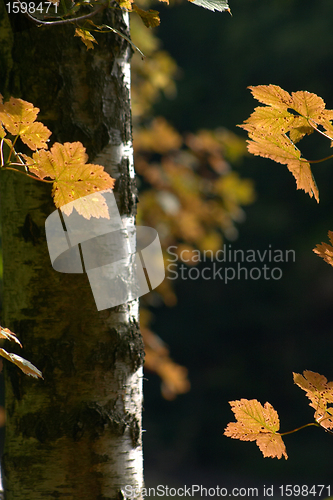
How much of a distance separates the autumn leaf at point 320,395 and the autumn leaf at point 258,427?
64 millimetres

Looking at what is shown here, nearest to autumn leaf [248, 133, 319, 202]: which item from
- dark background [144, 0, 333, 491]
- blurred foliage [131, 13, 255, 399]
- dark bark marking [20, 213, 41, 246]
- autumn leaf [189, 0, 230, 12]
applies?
autumn leaf [189, 0, 230, 12]

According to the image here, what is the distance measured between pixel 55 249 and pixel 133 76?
8.71 feet

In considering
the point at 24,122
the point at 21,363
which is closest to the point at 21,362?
the point at 21,363

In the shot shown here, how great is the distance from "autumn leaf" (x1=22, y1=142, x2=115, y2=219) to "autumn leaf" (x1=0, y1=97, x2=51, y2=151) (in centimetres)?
3

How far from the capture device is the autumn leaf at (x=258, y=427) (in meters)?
0.69

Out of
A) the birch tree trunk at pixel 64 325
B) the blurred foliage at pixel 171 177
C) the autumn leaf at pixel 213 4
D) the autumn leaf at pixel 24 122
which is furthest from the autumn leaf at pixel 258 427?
the blurred foliage at pixel 171 177

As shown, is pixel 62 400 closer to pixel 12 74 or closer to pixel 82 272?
pixel 82 272

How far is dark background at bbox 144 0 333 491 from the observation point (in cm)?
646

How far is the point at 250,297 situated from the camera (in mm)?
7621

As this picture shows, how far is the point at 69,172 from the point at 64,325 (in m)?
0.31

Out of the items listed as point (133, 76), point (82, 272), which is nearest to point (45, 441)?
point (82, 272)

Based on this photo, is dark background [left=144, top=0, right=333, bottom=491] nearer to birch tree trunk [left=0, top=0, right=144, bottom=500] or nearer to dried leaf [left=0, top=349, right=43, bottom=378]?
birch tree trunk [left=0, top=0, right=144, bottom=500]

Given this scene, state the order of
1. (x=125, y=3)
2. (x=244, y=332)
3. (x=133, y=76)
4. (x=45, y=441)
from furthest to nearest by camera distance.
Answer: (x=244, y=332), (x=133, y=76), (x=45, y=441), (x=125, y=3)

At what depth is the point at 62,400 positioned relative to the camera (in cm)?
79
